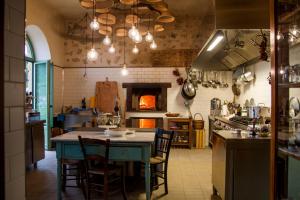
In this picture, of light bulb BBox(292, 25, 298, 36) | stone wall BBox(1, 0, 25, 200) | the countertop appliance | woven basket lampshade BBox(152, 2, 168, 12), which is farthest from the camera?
the countertop appliance

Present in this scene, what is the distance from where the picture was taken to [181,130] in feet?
22.6

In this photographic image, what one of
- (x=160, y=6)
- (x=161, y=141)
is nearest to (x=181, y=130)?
(x=161, y=141)

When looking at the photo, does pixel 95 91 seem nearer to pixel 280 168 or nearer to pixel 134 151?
pixel 134 151

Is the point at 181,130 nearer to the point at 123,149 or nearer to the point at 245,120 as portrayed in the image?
the point at 245,120

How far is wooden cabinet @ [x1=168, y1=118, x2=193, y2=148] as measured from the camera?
6.86 m

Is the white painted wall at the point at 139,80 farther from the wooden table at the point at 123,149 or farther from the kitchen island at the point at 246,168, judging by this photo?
the kitchen island at the point at 246,168

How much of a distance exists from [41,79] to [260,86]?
16.9 ft

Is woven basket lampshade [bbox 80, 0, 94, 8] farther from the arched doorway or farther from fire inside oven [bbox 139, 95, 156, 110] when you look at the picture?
fire inside oven [bbox 139, 95, 156, 110]

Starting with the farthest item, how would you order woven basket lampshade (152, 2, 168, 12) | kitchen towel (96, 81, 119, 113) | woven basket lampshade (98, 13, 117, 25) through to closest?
kitchen towel (96, 81, 119, 113) → woven basket lampshade (98, 13, 117, 25) → woven basket lampshade (152, 2, 168, 12)

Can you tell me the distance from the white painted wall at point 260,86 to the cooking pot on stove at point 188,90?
153cm

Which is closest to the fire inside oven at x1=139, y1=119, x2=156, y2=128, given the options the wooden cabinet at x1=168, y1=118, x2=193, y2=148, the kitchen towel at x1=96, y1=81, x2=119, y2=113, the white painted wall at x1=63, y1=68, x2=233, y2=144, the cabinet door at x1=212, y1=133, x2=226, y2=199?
the white painted wall at x1=63, y1=68, x2=233, y2=144

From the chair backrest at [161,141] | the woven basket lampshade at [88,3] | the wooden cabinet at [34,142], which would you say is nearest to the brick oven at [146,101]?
the wooden cabinet at [34,142]

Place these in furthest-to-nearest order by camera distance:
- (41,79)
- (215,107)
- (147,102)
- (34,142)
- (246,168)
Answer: (147,102), (215,107), (41,79), (34,142), (246,168)

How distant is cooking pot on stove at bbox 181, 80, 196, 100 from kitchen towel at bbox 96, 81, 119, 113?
189cm
